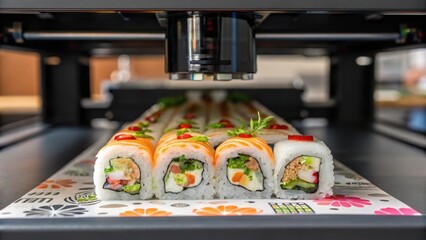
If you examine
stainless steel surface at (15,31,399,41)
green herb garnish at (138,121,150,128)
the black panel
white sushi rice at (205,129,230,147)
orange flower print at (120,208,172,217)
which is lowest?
orange flower print at (120,208,172,217)

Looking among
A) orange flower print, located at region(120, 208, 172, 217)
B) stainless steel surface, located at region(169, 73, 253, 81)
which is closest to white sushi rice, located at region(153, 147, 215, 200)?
orange flower print, located at region(120, 208, 172, 217)

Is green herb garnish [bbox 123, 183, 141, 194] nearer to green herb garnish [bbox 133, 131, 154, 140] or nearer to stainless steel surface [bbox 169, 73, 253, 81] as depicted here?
green herb garnish [bbox 133, 131, 154, 140]

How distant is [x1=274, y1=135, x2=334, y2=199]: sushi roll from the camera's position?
3.98 ft

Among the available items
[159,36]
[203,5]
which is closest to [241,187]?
[203,5]

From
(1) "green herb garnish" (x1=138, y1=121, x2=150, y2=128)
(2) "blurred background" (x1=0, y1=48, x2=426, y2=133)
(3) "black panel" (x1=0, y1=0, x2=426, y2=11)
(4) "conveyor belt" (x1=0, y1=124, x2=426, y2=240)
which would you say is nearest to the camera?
(4) "conveyor belt" (x1=0, y1=124, x2=426, y2=240)

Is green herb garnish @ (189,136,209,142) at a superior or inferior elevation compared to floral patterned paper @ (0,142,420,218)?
superior

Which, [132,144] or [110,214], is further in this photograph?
[132,144]

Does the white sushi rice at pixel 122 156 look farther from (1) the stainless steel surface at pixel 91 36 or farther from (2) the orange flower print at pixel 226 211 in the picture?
(1) the stainless steel surface at pixel 91 36

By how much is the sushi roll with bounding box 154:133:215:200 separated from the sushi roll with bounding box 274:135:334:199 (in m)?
0.15

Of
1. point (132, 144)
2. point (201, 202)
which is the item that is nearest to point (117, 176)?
point (132, 144)

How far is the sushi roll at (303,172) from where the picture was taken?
3.98 feet

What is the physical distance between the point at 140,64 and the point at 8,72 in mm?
1465

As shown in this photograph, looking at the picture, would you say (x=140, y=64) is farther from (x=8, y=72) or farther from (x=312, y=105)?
(x=312, y=105)

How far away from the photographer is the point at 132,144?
Result: 1.22 metres
